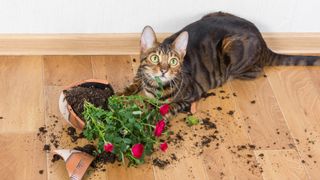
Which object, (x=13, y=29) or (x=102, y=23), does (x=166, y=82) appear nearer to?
(x=102, y=23)

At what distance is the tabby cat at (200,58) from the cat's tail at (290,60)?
0.02 metres

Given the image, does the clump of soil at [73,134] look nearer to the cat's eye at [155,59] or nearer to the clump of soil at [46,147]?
the clump of soil at [46,147]

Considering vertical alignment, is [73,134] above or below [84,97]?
below

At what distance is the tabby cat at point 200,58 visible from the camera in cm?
229

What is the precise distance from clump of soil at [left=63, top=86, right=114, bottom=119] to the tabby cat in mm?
153

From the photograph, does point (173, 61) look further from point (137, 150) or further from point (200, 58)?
point (137, 150)

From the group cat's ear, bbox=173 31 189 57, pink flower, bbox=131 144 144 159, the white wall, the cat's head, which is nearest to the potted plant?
pink flower, bbox=131 144 144 159

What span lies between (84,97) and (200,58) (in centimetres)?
52

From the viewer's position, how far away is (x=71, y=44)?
2.66 m

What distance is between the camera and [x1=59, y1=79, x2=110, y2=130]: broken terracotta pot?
2.21m

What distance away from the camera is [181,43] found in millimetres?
2303

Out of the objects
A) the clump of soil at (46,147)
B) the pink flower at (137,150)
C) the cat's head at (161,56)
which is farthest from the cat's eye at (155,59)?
the clump of soil at (46,147)

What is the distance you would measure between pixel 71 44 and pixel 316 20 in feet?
3.71

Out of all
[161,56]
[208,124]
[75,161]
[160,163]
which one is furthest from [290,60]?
[75,161]
